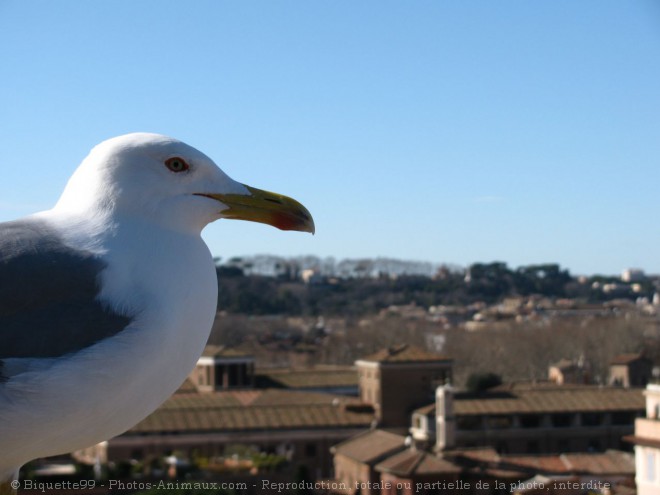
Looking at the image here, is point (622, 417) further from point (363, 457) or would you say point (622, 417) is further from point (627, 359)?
point (627, 359)

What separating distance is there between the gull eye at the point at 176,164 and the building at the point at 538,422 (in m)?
18.2

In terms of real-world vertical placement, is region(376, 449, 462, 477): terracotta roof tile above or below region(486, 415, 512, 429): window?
above

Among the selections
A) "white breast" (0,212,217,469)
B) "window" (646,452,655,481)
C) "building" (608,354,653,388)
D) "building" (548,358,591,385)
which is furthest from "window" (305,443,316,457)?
"white breast" (0,212,217,469)

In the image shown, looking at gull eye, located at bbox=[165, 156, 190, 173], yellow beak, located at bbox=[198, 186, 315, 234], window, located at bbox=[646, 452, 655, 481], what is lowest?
window, located at bbox=[646, 452, 655, 481]

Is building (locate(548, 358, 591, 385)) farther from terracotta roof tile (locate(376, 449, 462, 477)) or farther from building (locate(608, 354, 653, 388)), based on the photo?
terracotta roof tile (locate(376, 449, 462, 477))

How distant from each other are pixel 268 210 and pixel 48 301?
0.32 m

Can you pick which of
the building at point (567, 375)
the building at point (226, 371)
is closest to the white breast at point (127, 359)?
the building at point (226, 371)

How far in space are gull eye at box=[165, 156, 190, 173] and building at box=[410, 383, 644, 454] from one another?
1819 centimetres

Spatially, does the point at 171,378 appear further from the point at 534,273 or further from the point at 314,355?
the point at 534,273

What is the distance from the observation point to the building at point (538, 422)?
780 inches

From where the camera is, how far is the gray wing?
126 cm

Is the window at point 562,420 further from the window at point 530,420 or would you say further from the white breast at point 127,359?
the white breast at point 127,359

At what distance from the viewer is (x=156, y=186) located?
4.54 feet

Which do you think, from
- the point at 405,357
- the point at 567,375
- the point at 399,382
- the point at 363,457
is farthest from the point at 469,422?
the point at 567,375
